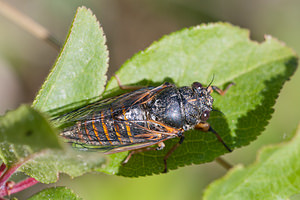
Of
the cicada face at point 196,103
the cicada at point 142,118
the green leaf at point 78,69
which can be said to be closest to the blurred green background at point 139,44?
the cicada at point 142,118

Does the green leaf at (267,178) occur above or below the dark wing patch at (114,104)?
below

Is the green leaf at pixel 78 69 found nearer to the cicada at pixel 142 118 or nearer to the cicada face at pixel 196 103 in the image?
the cicada at pixel 142 118

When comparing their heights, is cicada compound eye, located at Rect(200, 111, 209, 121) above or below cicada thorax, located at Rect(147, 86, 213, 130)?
below

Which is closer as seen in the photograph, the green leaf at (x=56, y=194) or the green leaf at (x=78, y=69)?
the green leaf at (x=56, y=194)

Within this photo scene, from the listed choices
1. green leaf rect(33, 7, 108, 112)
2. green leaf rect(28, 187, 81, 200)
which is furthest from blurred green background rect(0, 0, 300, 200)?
green leaf rect(28, 187, 81, 200)

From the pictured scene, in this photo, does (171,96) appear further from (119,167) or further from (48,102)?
(48,102)

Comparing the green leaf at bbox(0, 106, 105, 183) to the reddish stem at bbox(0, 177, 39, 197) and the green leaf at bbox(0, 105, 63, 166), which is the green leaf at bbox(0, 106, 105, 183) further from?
the reddish stem at bbox(0, 177, 39, 197)

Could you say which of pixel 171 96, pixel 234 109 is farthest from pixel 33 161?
pixel 234 109

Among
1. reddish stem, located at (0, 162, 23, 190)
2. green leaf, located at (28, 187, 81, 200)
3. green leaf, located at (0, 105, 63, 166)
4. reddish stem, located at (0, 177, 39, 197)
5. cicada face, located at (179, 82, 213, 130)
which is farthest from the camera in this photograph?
cicada face, located at (179, 82, 213, 130)

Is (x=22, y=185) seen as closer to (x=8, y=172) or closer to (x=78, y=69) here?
(x=8, y=172)
